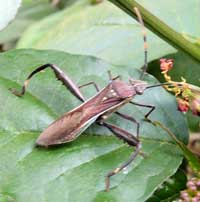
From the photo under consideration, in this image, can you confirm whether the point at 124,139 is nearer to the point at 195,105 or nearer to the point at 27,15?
the point at 195,105

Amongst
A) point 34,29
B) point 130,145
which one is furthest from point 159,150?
point 34,29

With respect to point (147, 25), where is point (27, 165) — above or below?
below

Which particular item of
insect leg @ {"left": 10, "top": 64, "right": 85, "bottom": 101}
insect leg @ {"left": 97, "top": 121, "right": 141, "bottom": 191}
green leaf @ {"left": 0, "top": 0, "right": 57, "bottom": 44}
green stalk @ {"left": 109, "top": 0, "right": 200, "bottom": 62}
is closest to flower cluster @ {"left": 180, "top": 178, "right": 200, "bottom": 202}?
insect leg @ {"left": 97, "top": 121, "right": 141, "bottom": 191}

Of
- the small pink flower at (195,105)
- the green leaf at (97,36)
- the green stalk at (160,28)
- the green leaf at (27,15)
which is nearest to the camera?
the green stalk at (160,28)

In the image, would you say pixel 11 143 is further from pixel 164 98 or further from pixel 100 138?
pixel 164 98

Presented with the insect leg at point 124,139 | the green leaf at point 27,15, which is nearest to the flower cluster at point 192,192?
the insect leg at point 124,139

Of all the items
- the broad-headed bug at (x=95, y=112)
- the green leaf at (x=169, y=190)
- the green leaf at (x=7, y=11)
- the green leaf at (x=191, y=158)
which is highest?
the green leaf at (x=7, y=11)

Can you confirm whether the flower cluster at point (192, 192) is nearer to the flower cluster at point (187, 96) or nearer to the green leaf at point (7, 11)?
the flower cluster at point (187, 96)
